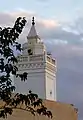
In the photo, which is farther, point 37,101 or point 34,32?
point 34,32

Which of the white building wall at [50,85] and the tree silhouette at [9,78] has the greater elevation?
the white building wall at [50,85]

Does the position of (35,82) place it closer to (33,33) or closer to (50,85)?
(50,85)

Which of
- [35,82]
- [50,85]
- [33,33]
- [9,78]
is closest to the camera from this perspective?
[9,78]

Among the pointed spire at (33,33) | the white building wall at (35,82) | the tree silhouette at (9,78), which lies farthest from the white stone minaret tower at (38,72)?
the tree silhouette at (9,78)

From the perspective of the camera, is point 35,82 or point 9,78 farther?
point 35,82

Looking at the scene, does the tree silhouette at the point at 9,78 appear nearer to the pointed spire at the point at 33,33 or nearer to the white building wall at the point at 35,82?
the white building wall at the point at 35,82

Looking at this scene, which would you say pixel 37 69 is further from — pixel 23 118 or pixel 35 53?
pixel 23 118

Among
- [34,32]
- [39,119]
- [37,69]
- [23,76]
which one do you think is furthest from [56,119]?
[23,76]

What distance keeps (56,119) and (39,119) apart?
203 centimetres

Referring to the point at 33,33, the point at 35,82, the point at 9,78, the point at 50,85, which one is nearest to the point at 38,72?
the point at 35,82

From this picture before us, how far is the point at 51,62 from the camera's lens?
41.0 m

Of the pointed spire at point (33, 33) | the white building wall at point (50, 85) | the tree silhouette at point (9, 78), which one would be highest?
the pointed spire at point (33, 33)

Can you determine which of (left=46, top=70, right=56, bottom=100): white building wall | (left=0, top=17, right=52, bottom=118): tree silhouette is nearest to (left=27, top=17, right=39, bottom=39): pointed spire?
(left=46, top=70, right=56, bottom=100): white building wall

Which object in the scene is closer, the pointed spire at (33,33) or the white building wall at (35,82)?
the white building wall at (35,82)
